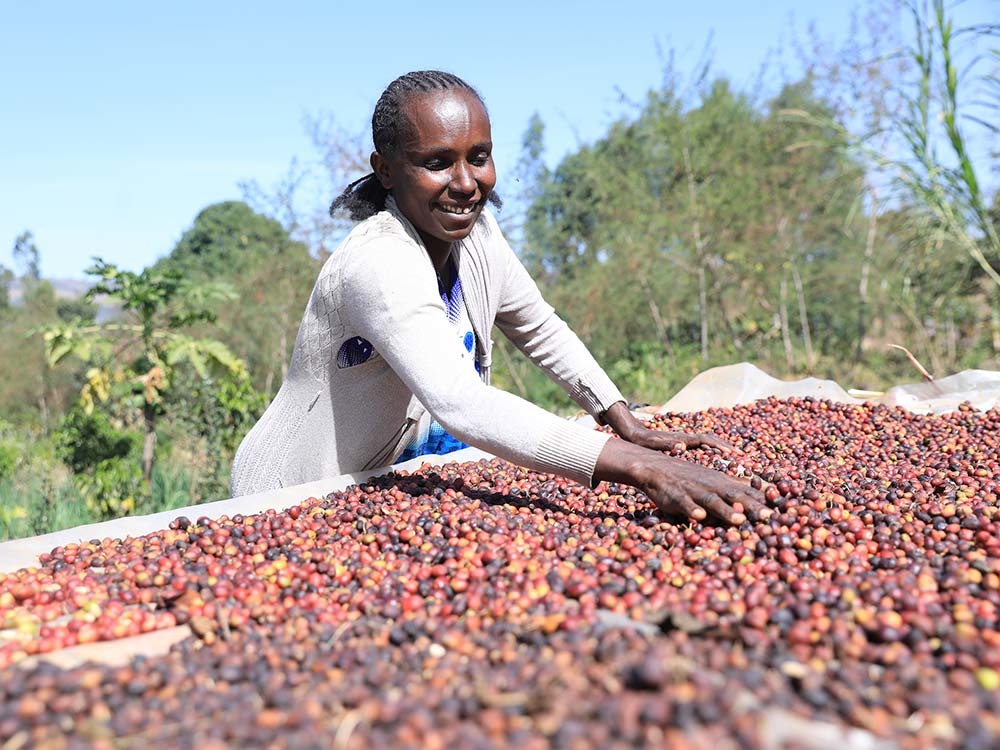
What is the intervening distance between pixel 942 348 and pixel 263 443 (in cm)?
945

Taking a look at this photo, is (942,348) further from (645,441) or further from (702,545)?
(702,545)

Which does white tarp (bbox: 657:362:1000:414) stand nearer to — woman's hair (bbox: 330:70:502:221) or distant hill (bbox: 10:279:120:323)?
woman's hair (bbox: 330:70:502:221)

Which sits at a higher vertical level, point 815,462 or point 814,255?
point 814,255

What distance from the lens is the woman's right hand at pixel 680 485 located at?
6.86ft

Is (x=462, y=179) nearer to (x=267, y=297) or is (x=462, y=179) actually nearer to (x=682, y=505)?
(x=682, y=505)

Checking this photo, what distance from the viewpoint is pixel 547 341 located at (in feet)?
11.6

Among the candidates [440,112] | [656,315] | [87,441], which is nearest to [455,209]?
[440,112]

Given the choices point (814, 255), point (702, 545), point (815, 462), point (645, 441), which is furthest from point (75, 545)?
point (814, 255)

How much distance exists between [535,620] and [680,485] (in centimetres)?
73

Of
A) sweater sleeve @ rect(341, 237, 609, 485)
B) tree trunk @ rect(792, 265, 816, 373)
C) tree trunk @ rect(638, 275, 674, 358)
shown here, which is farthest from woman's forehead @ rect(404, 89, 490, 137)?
tree trunk @ rect(792, 265, 816, 373)

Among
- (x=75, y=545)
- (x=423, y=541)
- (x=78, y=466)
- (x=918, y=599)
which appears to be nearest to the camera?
(x=918, y=599)

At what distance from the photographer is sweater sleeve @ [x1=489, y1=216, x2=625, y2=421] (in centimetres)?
335

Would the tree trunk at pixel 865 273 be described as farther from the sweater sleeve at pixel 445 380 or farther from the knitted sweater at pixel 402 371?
the sweater sleeve at pixel 445 380

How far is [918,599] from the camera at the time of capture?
5.08 feet
